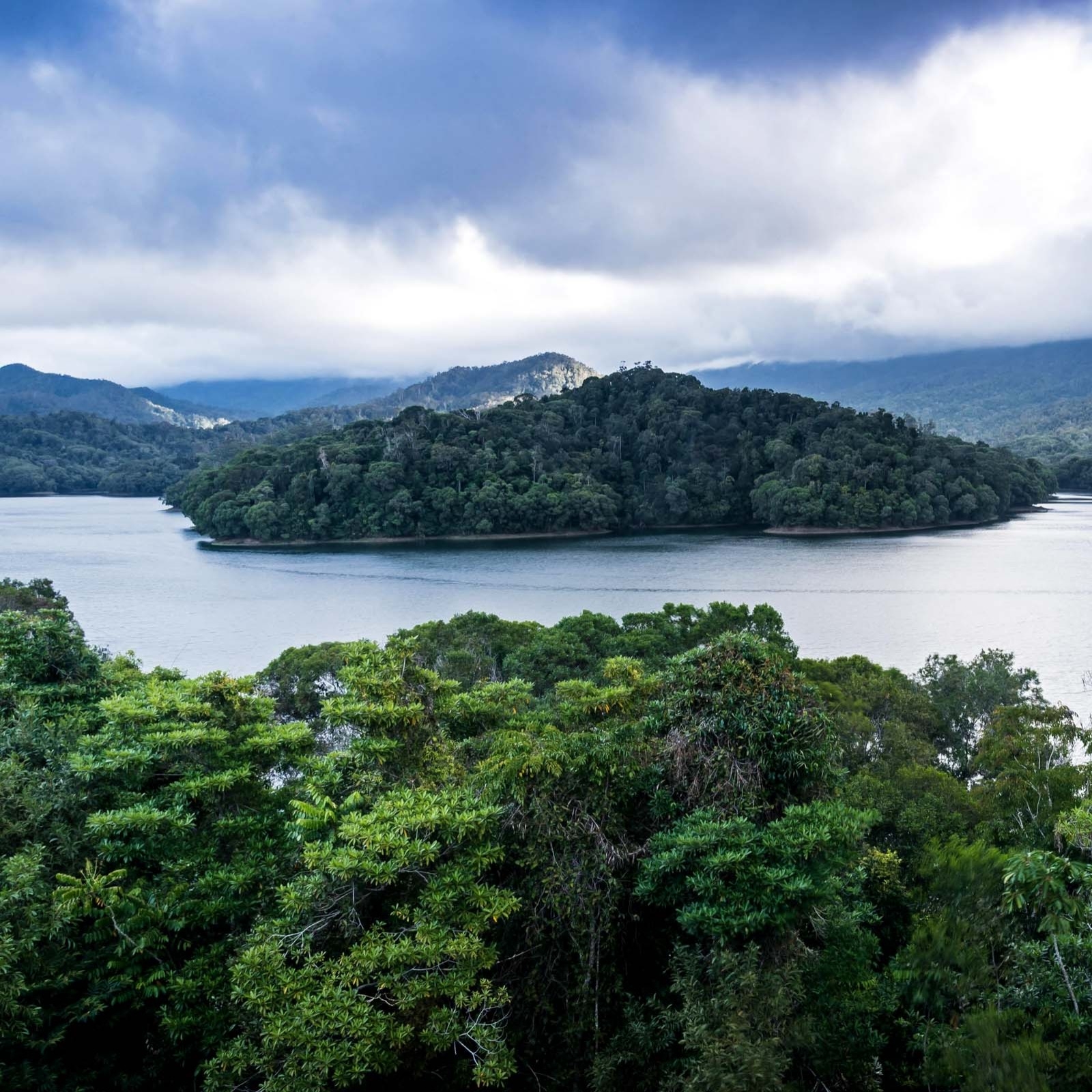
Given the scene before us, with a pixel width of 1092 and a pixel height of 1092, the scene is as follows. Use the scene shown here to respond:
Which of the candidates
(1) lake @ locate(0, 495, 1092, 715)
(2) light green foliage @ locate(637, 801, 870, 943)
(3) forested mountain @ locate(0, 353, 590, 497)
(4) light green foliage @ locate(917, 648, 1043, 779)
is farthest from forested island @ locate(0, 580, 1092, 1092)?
(3) forested mountain @ locate(0, 353, 590, 497)

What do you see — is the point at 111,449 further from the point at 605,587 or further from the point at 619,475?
the point at 605,587

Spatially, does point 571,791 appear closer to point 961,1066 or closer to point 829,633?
point 961,1066

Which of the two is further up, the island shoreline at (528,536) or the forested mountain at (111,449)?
the forested mountain at (111,449)

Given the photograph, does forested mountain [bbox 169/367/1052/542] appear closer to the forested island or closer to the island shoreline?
the island shoreline

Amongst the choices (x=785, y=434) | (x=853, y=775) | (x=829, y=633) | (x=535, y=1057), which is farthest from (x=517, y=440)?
(x=535, y=1057)

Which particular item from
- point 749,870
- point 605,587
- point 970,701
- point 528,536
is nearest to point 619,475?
point 528,536

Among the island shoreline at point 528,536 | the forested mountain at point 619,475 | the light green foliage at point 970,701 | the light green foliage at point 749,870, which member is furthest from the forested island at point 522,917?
the forested mountain at point 619,475

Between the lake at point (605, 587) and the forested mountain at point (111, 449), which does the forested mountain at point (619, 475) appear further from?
the forested mountain at point (111, 449)
